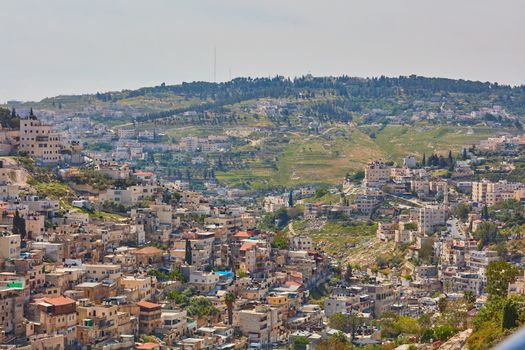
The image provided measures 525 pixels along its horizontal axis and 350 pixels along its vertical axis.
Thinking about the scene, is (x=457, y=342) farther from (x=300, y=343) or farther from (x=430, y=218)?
(x=430, y=218)

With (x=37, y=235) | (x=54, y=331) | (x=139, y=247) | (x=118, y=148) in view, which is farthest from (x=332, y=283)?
(x=118, y=148)

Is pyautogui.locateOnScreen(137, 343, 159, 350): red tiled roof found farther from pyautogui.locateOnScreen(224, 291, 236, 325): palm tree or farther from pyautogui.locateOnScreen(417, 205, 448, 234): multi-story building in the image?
pyautogui.locateOnScreen(417, 205, 448, 234): multi-story building

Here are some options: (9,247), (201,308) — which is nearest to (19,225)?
(9,247)

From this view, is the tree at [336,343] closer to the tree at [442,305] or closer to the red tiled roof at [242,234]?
the tree at [442,305]

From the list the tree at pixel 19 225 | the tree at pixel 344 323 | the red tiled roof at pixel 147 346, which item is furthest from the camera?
the tree at pixel 19 225

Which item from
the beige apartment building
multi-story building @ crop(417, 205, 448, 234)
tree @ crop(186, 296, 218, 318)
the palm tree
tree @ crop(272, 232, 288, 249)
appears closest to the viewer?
tree @ crop(186, 296, 218, 318)

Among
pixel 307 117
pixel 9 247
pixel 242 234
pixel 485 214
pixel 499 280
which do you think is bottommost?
pixel 485 214

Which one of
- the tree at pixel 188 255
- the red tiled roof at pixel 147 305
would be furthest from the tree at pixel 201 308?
the tree at pixel 188 255

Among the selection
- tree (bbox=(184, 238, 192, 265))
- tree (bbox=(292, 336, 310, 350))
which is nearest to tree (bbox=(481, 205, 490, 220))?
tree (bbox=(184, 238, 192, 265))
